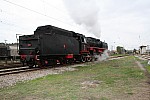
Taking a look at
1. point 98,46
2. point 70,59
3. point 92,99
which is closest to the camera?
point 92,99

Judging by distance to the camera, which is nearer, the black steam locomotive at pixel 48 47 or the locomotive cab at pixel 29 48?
the locomotive cab at pixel 29 48

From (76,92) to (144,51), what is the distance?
272 ft

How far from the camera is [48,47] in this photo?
56.0 feet

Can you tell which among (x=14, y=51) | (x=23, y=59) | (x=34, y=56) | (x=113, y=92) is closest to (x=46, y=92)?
(x=113, y=92)

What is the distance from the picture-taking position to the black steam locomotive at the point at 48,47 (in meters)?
16.0

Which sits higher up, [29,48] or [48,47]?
[48,47]

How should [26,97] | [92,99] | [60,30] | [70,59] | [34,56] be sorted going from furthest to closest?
[70,59] → [60,30] → [34,56] → [26,97] → [92,99]

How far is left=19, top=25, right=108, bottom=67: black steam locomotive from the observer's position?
16.0 meters

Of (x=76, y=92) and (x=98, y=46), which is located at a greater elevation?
(x=98, y=46)

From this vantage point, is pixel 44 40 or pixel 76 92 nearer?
pixel 76 92

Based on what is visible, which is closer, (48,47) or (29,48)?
(29,48)

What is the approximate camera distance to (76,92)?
695cm

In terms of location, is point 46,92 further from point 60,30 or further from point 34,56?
point 60,30

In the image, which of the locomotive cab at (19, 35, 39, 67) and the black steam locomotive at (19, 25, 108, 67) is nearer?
the locomotive cab at (19, 35, 39, 67)
